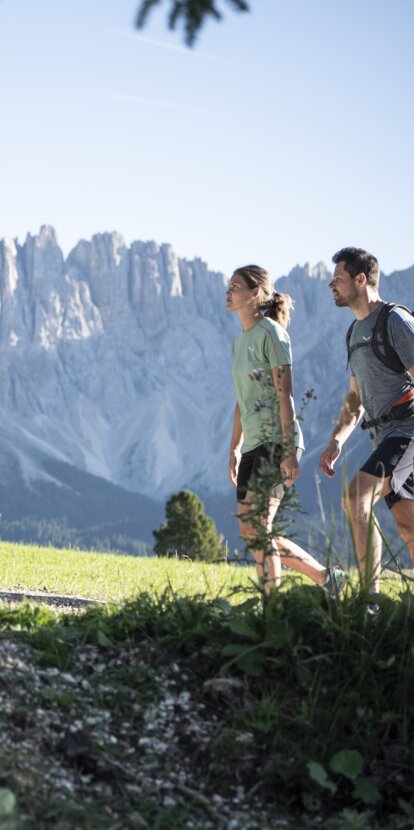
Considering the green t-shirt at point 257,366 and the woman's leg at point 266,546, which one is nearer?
the woman's leg at point 266,546

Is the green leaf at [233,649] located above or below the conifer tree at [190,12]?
below

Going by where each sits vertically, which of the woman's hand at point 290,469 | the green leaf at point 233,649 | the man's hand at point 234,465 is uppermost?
the man's hand at point 234,465

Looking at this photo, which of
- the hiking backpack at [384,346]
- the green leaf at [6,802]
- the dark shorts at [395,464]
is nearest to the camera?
the green leaf at [6,802]

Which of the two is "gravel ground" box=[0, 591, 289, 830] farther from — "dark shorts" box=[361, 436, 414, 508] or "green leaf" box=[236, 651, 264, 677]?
"dark shorts" box=[361, 436, 414, 508]

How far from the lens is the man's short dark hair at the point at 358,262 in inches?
360

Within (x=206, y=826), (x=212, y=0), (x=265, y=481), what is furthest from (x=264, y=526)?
(x=212, y=0)

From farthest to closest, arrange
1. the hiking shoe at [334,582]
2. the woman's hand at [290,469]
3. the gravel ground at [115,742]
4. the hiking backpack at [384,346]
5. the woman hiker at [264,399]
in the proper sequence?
the hiking backpack at [384,346] < the woman hiker at [264,399] < the woman's hand at [290,469] < the hiking shoe at [334,582] < the gravel ground at [115,742]

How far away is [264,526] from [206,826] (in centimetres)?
213

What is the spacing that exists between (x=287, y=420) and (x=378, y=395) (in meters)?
1.24

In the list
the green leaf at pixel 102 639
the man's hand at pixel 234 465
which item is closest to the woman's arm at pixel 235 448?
the man's hand at pixel 234 465

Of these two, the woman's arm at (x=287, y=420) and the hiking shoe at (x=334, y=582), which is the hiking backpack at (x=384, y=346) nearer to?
the woman's arm at (x=287, y=420)

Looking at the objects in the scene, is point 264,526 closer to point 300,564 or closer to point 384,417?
point 300,564

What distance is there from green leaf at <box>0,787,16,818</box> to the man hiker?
429 centimetres

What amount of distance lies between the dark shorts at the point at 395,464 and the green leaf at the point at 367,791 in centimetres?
330
